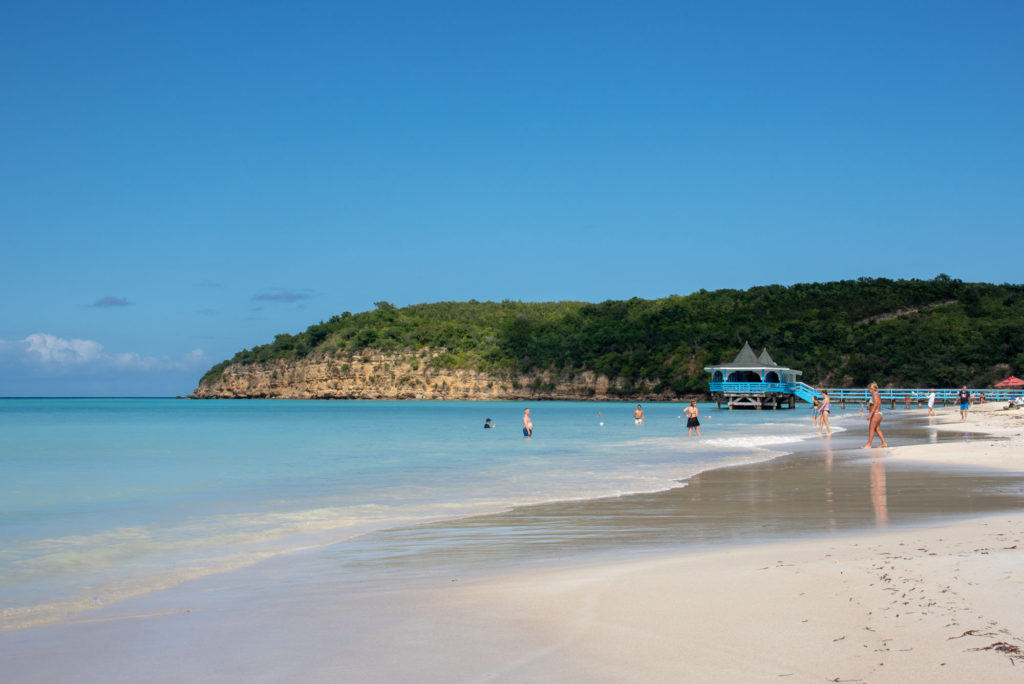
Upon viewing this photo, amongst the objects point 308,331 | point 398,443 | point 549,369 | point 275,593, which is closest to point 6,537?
point 275,593

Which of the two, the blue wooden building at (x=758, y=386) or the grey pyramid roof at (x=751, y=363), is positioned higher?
the grey pyramid roof at (x=751, y=363)

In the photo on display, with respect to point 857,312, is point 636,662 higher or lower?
lower

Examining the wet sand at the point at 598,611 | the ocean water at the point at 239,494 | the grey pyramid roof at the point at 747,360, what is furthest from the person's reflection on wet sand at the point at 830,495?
the grey pyramid roof at the point at 747,360

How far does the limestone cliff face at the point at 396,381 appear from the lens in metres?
125

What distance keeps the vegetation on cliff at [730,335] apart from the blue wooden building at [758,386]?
2498 cm

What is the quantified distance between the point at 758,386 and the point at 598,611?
63.6 metres

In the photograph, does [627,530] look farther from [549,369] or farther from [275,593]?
[549,369]

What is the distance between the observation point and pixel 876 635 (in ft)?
14.2

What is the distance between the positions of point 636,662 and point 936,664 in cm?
140

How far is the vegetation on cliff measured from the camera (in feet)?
278

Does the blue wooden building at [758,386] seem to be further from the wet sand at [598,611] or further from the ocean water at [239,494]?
the wet sand at [598,611]

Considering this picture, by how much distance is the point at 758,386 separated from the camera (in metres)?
65.7

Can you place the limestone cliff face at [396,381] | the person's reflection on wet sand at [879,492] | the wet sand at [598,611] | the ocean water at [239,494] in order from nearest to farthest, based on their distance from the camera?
1. the wet sand at [598,611]
2. the ocean water at [239,494]
3. the person's reflection on wet sand at [879,492]
4. the limestone cliff face at [396,381]

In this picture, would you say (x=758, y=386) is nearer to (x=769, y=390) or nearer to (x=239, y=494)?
(x=769, y=390)
